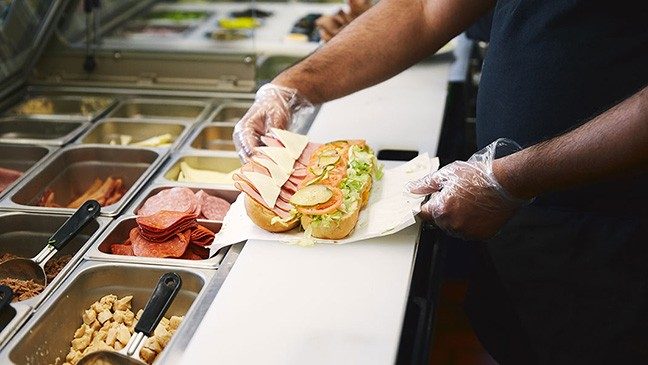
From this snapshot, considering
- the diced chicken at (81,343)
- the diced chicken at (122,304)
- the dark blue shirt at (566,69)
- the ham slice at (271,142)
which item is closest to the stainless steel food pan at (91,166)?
the ham slice at (271,142)

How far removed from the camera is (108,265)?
1.75 meters

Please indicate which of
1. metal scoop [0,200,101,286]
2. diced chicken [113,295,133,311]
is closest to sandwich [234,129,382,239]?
diced chicken [113,295,133,311]

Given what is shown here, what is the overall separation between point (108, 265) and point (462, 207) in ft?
2.78

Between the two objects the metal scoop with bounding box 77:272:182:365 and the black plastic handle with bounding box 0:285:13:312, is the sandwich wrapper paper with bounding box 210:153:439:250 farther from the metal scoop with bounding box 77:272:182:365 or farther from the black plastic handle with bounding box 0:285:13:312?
the black plastic handle with bounding box 0:285:13:312

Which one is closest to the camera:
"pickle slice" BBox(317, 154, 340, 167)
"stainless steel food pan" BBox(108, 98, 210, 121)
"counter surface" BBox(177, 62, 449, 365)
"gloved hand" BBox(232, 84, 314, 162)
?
"counter surface" BBox(177, 62, 449, 365)

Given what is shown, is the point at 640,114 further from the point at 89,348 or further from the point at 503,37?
the point at 89,348

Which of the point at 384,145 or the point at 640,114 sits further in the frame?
the point at 384,145

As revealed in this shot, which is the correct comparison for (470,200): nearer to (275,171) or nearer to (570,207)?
(570,207)

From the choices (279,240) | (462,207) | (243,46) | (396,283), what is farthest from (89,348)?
(243,46)

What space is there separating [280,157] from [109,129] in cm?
93

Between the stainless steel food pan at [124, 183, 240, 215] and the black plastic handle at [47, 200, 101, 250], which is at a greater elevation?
the stainless steel food pan at [124, 183, 240, 215]

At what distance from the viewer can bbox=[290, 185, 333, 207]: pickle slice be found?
1761 mm

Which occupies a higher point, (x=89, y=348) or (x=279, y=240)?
(x=279, y=240)

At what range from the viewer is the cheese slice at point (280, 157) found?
6.44ft
